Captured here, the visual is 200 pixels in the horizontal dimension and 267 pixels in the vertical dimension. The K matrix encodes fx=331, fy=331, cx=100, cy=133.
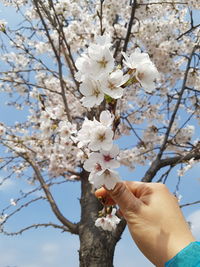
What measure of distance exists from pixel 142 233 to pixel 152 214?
0.08m

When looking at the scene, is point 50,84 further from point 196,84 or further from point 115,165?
point 115,165

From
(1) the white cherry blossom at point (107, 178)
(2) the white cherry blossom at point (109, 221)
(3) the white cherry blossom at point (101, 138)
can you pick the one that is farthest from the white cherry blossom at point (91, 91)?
(2) the white cherry blossom at point (109, 221)

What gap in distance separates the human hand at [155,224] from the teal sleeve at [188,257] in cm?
2

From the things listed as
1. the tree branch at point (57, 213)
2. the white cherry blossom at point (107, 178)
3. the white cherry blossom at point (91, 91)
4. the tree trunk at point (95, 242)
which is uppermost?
the tree branch at point (57, 213)

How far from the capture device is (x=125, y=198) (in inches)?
49.3

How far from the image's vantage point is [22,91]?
27.5 feet

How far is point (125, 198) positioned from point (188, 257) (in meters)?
0.30

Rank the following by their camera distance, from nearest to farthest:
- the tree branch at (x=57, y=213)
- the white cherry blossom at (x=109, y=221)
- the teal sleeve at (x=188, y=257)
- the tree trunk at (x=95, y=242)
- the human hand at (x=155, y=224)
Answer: the teal sleeve at (x=188, y=257), the human hand at (x=155, y=224), the white cherry blossom at (x=109, y=221), the tree trunk at (x=95, y=242), the tree branch at (x=57, y=213)

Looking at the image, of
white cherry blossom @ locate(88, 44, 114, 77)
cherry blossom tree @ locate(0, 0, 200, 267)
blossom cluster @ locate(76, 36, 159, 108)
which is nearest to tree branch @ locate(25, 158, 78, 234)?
cherry blossom tree @ locate(0, 0, 200, 267)

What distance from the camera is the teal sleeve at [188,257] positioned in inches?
43.5

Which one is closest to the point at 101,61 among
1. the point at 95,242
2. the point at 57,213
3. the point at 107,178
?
the point at 107,178

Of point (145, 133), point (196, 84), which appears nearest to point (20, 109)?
point (145, 133)

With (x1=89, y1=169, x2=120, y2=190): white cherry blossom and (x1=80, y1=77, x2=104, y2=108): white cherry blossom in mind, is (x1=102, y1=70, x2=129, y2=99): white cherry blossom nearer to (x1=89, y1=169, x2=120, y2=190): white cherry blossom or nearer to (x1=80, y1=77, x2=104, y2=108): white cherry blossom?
(x1=80, y1=77, x2=104, y2=108): white cherry blossom

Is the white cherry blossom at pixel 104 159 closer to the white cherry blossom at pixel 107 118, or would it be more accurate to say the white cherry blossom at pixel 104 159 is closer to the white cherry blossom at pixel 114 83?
the white cherry blossom at pixel 107 118
